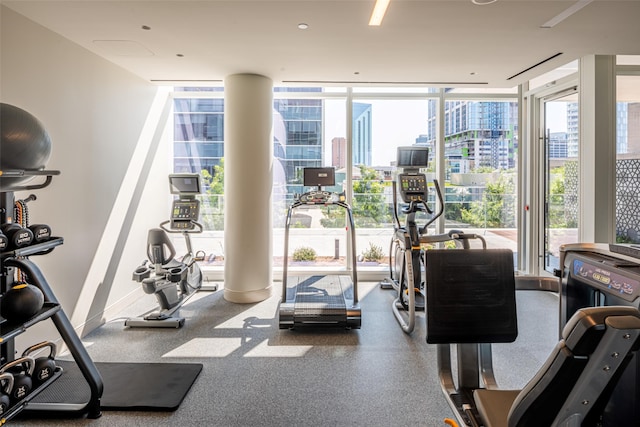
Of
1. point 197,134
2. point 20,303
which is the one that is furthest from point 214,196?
point 20,303

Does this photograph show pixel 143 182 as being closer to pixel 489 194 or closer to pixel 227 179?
pixel 227 179

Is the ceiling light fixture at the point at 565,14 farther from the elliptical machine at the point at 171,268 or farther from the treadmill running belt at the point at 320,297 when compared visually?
the elliptical machine at the point at 171,268

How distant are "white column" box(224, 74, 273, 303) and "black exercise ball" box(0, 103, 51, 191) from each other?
2.52 meters

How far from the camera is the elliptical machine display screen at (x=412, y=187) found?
4.31 m

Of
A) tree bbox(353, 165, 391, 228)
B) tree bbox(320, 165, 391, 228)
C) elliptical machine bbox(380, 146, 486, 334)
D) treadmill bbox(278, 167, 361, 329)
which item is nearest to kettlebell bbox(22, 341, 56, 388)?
treadmill bbox(278, 167, 361, 329)

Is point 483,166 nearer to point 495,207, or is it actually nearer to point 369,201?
point 495,207

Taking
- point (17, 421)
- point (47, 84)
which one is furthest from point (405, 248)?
point (47, 84)

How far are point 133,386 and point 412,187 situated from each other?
3546mm

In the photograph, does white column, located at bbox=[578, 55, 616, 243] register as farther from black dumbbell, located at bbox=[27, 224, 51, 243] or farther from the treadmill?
black dumbbell, located at bbox=[27, 224, 51, 243]

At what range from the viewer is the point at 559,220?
5.02m

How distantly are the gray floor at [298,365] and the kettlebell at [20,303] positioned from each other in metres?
0.90

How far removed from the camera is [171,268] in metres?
4.08

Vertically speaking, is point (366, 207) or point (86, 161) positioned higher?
point (86, 161)

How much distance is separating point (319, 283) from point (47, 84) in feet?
11.9
